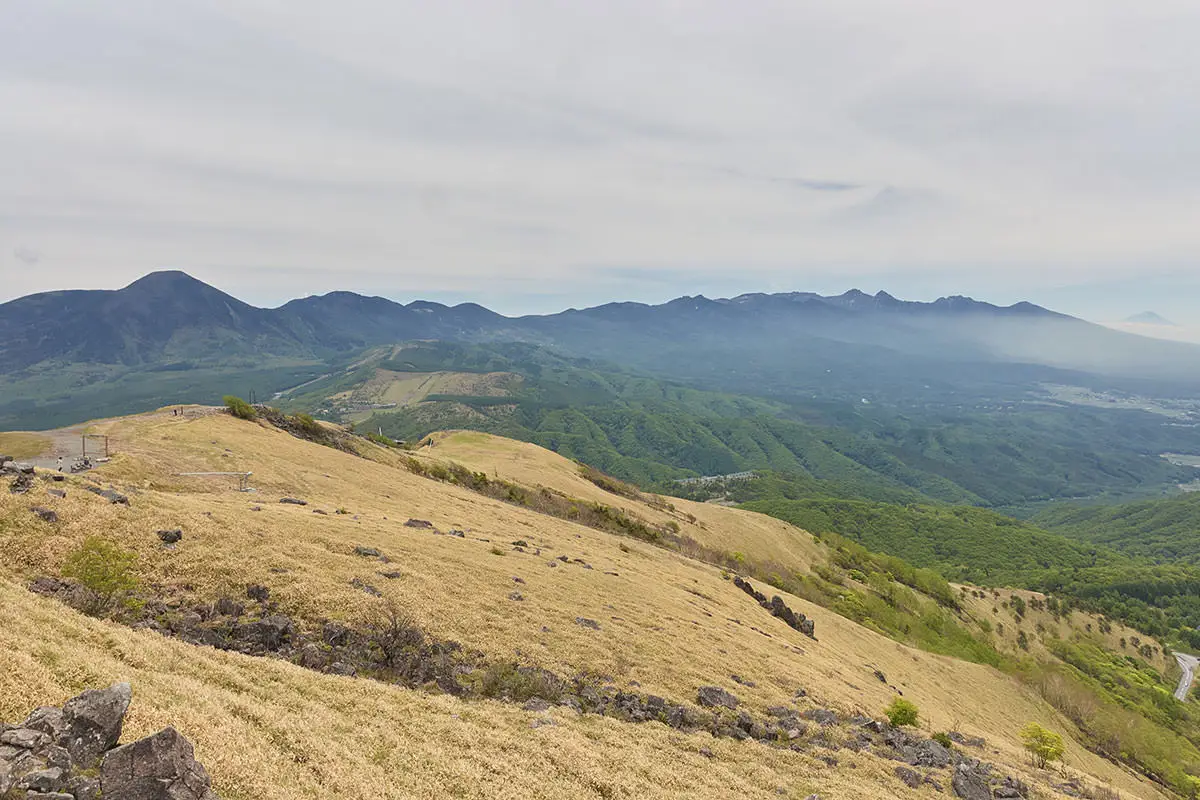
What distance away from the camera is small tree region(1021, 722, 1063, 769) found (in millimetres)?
29470

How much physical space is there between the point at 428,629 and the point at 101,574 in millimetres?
12530

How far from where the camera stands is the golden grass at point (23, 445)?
3975cm

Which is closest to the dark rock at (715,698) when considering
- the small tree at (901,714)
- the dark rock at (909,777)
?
the dark rock at (909,777)

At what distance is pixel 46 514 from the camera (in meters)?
22.7

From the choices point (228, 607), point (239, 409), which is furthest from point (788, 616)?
point (239, 409)

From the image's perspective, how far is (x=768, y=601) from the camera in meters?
53.2

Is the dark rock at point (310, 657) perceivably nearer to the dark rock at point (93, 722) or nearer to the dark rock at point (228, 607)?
the dark rock at point (228, 607)

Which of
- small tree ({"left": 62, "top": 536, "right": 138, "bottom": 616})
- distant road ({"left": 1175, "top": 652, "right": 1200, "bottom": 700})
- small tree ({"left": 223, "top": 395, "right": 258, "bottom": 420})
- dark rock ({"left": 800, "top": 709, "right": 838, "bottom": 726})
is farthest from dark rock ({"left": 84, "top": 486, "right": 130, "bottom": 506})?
distant road ({"left": 1175, "top": 652, "right": 1200, "bottom": 700})

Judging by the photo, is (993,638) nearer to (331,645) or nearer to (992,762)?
(992,762)

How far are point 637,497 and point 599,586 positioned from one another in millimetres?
79176

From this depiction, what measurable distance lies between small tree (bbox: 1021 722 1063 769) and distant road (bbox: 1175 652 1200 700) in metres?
127

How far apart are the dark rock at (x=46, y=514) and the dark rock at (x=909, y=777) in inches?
1507

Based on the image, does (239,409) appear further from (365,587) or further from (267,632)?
(267,632)

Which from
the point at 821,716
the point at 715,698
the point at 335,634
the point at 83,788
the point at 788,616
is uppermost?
the point at 83,788
